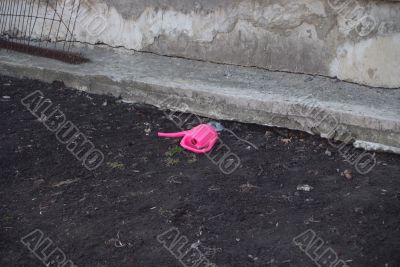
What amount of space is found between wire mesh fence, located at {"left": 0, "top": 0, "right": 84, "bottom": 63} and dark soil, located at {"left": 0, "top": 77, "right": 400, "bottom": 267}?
4.54 ft

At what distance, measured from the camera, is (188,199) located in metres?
3.76

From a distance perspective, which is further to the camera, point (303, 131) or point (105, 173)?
point (303, 131)

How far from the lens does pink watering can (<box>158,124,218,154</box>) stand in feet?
14.2

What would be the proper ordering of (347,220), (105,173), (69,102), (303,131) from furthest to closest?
(69,102), (303,131), (105,173), (347,220)

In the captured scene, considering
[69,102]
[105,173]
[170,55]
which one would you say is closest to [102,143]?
[105,173]

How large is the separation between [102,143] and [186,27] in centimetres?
149

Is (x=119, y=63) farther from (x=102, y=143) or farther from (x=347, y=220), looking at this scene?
(x=347, y=220)

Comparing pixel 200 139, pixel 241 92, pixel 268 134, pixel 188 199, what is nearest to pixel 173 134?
pixel 200 139

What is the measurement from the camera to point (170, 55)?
18.0ft

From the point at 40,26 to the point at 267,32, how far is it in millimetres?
2703

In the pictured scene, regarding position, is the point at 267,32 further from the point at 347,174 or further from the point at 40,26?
the point at 40,26

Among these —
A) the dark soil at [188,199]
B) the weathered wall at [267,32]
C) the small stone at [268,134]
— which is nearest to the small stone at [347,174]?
the dark soil at [188,199]

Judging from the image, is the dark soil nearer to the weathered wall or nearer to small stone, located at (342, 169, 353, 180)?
small stone, located at (342, 169, 353, 180)

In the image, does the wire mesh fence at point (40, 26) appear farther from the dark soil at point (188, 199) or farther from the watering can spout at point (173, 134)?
the watering can spout at point (173, 134)
